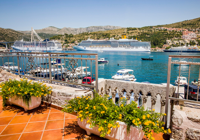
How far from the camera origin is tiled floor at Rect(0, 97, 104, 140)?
1.76 m

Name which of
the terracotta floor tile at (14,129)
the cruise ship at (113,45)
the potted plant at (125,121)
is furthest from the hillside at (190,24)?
the terracotta floor tile at (14,129)

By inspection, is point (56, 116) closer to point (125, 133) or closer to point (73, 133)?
point (73, 133)

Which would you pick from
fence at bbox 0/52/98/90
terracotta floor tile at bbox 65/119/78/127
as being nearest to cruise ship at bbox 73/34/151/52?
fence at bbox 0/52/98/90

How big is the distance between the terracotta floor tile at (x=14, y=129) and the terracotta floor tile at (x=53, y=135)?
410mm

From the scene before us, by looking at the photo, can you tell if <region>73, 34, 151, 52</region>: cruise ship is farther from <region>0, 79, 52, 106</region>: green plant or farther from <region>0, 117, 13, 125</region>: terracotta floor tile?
<region>0, 117, 13, 125</region>: terracotta floor tile

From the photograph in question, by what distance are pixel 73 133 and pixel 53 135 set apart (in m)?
0.26

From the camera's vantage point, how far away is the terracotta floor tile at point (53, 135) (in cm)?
172

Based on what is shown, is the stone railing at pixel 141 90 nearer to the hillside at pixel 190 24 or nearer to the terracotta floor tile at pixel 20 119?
the terracotta floor tile at pixel 20 119

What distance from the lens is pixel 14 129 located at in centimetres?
192

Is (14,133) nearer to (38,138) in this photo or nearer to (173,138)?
(38,138)

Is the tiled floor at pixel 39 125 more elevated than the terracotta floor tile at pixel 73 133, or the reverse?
the tiled floor at pixel 39 125

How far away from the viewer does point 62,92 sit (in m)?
2.40

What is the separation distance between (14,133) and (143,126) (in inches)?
67.7

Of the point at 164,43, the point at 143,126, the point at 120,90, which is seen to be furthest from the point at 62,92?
the point at 164,43
